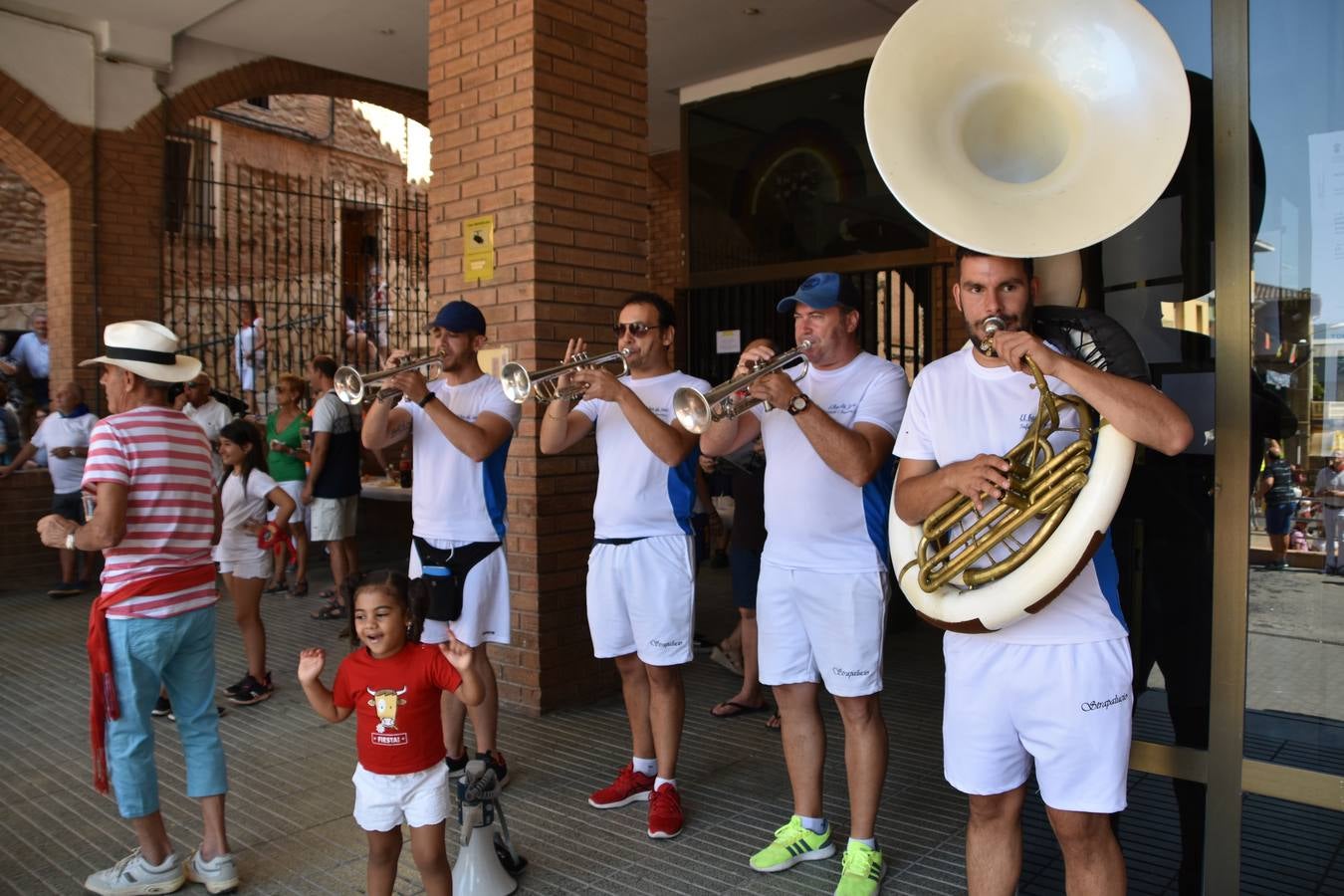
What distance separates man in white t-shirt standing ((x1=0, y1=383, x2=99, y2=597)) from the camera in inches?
330

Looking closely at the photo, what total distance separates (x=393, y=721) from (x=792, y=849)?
4.82 feet

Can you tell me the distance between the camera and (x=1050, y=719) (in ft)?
8.00

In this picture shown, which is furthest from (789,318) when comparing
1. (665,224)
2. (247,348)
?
(247,348)

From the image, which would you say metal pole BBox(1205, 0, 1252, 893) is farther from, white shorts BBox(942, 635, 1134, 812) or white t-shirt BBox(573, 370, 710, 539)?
white t-shirt BBox(573, 370, 710, 539)

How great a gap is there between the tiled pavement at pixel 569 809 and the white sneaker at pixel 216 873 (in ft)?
0.25

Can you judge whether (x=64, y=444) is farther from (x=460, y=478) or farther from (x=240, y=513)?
(x=460, y=478)

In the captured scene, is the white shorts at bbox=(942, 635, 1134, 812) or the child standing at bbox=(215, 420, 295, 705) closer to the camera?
the white shorts at bbox=(942, 635, 1134, 812)

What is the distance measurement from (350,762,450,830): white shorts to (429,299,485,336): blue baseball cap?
74.3 inches

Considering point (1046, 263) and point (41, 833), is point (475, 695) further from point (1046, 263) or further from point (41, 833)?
point (41, 833)

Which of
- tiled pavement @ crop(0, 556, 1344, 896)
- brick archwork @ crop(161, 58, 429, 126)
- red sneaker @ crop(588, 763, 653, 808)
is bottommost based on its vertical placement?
tiled pavement @ crop(0, 556, 1344, 896)

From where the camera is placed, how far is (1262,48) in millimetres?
2756

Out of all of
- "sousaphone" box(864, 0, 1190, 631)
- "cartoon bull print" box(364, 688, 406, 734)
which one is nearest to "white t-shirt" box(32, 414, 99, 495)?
"cartoon bull print" box(364, 688, 406, 734)

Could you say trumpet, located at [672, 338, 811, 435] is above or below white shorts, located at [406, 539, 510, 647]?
above

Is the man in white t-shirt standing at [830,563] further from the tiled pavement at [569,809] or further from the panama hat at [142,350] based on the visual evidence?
the panama hat at [142,350]
